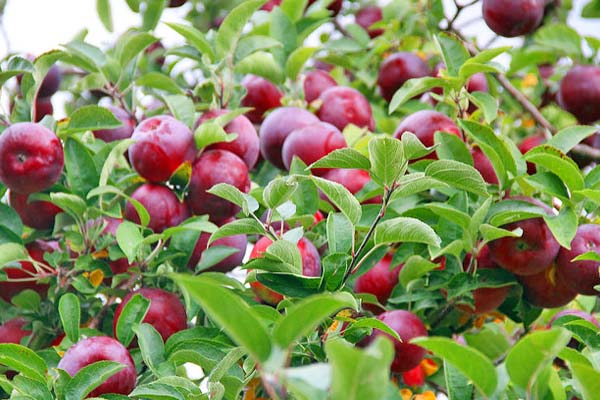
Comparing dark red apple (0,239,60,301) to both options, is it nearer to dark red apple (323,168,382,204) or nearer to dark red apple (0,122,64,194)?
dark red apple (0,122,64,194)

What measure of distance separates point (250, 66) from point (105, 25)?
1.27 ft

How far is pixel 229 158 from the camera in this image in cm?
152

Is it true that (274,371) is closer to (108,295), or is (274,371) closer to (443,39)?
(108,295)

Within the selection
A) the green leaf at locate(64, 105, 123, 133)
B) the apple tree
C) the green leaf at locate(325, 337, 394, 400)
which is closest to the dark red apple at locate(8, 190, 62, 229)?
the apple tree

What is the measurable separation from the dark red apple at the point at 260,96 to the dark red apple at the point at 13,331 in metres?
0.67

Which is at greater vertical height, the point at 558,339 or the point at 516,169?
the point at 558,339

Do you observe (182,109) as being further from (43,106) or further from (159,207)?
(43,106)

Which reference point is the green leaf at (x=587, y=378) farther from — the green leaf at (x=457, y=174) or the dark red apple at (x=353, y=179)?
the dark red apple at (x=353, y=179)

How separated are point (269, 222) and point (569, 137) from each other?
1.83 feet

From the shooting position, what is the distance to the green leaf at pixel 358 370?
0.62m

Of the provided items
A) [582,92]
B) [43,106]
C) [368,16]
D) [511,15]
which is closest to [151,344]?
[43,106]

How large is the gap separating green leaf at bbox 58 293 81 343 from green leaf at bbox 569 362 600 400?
79 centimetres

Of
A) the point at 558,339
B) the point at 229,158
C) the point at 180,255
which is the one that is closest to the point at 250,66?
the point at 229,158

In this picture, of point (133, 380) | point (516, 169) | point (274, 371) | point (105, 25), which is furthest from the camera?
point (105, 25)
